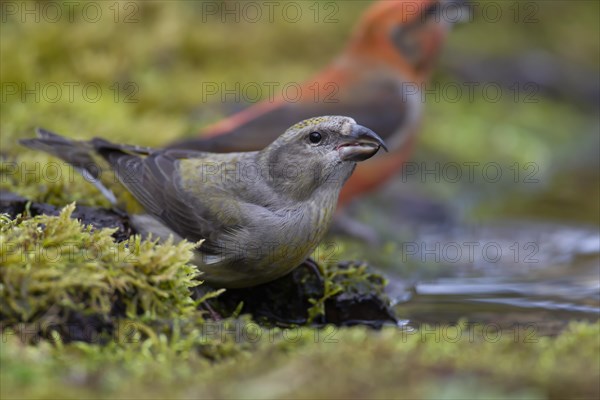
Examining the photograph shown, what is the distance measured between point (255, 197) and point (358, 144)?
25.0 inches

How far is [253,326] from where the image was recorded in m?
3.85

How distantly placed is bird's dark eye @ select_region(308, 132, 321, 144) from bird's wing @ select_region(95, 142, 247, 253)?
553mm

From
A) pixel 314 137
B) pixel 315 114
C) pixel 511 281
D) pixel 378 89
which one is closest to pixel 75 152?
pixel 314 137

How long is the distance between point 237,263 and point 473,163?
6.09 meters

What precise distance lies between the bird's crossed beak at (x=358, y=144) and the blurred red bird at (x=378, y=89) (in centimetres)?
214

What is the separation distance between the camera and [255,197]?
472cm

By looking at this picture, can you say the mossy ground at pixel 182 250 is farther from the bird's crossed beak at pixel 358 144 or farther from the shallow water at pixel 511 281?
the bird's crossed beak at pixel 358 144

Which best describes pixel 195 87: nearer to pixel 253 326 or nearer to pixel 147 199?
pixel 147 199

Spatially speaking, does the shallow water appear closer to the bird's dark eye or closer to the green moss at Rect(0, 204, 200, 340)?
the bird's dark eye

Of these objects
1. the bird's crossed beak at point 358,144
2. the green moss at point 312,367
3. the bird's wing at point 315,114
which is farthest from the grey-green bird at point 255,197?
the bird's wing at point 315,114

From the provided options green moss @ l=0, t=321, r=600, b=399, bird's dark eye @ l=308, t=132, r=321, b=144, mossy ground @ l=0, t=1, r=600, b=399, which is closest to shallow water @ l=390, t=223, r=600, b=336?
mossy ground @ l=0, t=1, r=600, b=399

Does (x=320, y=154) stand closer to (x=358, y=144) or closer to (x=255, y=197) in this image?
(x=358, y=144)

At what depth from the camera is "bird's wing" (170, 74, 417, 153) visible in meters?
6.55

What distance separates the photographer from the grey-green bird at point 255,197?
449cm
